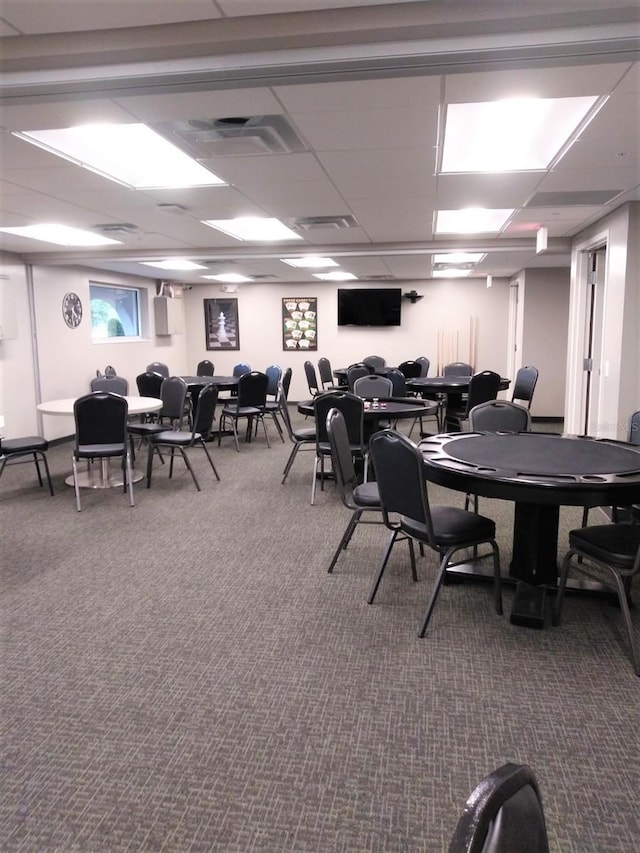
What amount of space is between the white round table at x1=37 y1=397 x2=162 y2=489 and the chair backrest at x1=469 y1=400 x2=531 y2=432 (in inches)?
125

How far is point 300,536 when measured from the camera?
14.3ft

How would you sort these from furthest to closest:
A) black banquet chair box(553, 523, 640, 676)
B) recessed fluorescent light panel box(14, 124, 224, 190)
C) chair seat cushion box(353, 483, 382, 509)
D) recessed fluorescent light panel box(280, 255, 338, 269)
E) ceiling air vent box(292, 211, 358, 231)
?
recessed fluorescent light panel box(280, 255, 338, 269), ceiling air vent box(292, 211, 358, 231), chair seat cushion box(353, 483, 382, 509), recessed fluorescent light panel box(14, 124, 224, 190), black banquet chair box(553, 523, 640, 676)

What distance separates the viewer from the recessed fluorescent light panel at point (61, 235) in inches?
235

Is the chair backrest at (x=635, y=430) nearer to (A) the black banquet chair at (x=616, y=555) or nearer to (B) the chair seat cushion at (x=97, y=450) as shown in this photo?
(A) the black banquet chair at (x=616, y=555)

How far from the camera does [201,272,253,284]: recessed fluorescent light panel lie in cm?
1031

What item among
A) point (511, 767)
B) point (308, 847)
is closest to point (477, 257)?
point (308, 847)

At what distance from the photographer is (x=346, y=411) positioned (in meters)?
4.88

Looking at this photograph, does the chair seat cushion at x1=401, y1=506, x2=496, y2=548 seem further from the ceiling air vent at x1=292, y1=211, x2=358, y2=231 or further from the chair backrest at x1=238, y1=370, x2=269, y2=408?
the chair backrest at x1=238, y1=370, x2=269, y2=408

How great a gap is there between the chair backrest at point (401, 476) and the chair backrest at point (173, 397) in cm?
394

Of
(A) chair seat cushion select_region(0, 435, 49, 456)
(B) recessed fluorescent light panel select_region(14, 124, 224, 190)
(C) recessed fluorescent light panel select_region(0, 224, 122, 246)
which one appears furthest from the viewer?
(C) recessed fluorescent light panel select_region(0, 224, 122, 246)

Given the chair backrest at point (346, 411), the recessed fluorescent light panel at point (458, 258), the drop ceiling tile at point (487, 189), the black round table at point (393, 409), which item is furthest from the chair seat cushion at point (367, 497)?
the recessed fluorescent light panel at point (458, 258)

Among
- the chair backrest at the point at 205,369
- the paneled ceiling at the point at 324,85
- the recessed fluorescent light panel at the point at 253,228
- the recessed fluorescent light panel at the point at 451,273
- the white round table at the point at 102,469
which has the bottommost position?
the white round table at the point at 102,469

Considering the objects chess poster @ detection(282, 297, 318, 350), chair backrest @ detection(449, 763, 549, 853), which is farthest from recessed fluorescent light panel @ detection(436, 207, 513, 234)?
chess poster @ detection(282, 297, 318, 350)

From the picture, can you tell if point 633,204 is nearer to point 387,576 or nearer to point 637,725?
point 387,576
